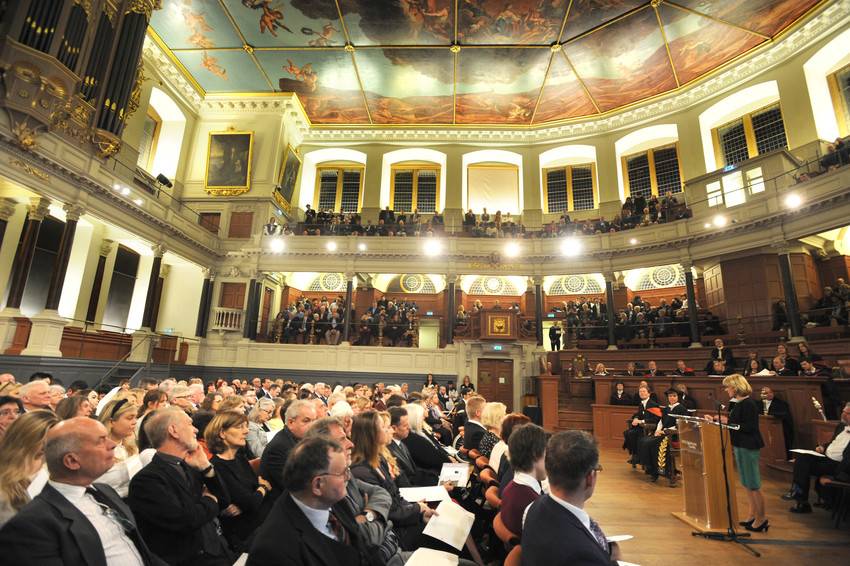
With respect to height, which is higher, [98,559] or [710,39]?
[710,39]

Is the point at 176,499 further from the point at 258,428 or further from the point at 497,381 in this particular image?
the point at 497,381

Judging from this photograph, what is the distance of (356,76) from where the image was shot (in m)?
16.1

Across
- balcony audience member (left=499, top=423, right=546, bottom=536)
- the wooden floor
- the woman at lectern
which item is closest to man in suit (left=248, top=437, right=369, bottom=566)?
balcony audience member (left=499, top=423, right=546, bottom=536)

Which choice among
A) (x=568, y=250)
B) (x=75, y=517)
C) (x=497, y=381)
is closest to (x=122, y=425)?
(x=75, y=517)

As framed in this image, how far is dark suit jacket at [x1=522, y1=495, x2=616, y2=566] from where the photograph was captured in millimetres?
1613

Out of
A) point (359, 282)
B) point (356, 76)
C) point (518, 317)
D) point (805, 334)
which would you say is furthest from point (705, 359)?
point (356, 76)

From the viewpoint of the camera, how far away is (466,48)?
14.6m

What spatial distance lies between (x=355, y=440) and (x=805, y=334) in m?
12.6

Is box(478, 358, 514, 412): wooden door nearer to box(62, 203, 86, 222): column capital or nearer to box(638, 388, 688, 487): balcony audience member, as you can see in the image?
box(638, 388, 688, 487): balcony audience member

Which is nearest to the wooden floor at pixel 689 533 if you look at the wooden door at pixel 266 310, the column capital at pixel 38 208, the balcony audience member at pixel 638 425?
the balcony audience member at pixel 638 425

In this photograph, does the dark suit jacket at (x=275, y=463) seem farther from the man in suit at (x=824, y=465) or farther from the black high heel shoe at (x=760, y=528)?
the man in suit at (x=824, y=465)

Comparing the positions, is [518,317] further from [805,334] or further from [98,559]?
[98,559]

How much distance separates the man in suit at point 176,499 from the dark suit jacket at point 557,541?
1.68m

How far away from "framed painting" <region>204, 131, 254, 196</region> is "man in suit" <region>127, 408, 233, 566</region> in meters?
16.0
